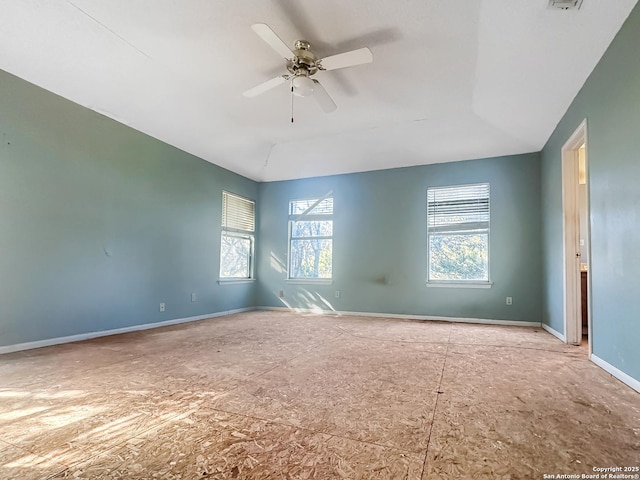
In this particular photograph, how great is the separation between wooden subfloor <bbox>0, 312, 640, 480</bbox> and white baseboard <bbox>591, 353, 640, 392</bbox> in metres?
0.05

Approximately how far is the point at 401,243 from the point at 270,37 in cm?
411

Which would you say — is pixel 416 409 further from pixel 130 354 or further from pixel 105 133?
pixel 105 133

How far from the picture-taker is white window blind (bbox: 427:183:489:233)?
5.32 metres

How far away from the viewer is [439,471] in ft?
4.33

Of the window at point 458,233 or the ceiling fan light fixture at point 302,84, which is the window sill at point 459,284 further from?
the ceiling fan light fixture at point 302,84

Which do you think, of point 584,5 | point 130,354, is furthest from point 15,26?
point 584,5

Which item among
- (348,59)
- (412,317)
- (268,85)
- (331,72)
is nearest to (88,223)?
(268,85)

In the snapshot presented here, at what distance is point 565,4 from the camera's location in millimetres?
2291

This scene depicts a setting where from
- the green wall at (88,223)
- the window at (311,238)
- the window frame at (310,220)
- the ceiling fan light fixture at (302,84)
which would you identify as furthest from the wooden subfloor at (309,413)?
the window at (311,238)

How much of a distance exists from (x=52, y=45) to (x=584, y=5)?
424cm

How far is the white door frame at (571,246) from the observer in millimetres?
3682

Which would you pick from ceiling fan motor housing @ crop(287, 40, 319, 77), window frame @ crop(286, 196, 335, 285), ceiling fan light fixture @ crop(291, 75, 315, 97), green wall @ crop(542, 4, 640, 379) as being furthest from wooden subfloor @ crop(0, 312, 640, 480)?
window frame @ crop(286, 196, 335, 285)

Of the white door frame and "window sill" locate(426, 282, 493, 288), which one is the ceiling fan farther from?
"window sill" locate(426, 282, 493, 288)

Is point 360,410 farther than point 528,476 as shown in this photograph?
Yes
